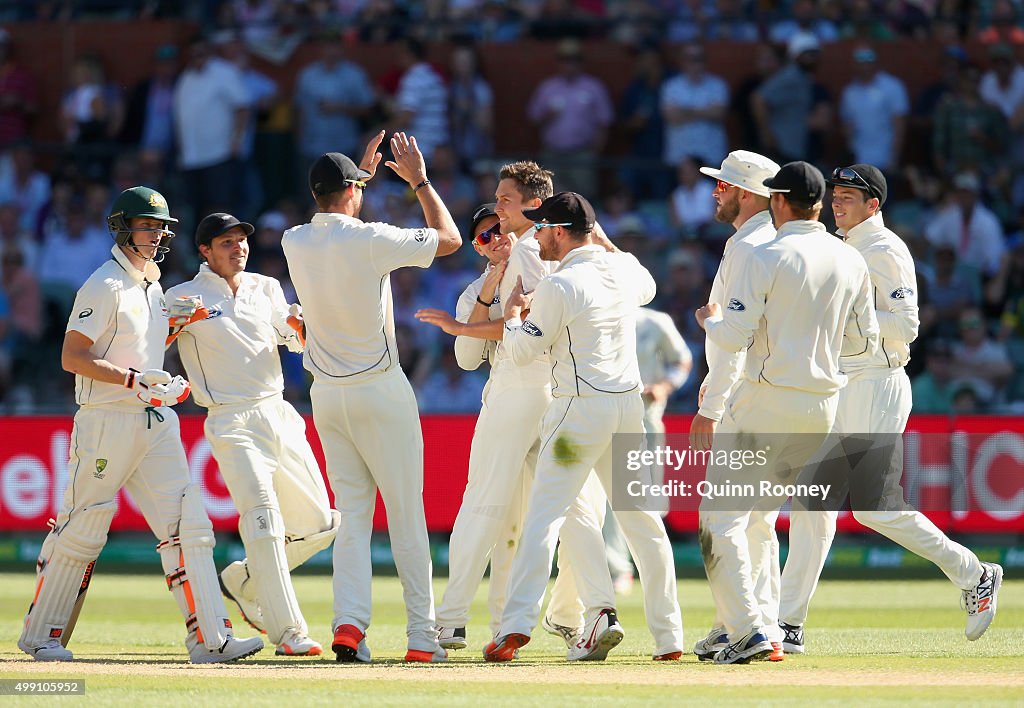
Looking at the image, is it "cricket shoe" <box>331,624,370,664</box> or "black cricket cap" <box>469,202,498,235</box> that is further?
"black cricket cap" <box>469,202,498,235</box>

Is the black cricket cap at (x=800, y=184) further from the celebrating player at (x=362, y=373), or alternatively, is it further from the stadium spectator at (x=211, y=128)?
the stadium spectator at (x=211, y=128)

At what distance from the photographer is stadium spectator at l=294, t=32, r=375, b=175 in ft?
59.4

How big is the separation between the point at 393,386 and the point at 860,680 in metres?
2.95

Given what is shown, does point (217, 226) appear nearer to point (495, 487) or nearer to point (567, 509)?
point (495, 487)

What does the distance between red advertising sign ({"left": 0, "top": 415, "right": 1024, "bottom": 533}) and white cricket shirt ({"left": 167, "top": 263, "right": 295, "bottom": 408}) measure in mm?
5655

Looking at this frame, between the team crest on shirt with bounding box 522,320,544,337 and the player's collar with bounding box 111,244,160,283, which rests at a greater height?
the player's collar with bounding box 111,244,160,283

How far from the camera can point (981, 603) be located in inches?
354

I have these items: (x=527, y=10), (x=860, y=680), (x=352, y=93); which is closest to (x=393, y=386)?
(x=860, y=680)

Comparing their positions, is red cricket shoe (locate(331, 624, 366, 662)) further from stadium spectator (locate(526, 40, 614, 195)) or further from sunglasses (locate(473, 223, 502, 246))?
stadium spectator (locate(526, 40, 614, 195))

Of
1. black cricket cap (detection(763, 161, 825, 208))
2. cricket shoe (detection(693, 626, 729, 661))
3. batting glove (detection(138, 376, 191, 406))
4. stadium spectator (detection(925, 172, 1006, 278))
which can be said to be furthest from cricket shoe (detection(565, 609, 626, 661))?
stadium spectator (detection(925, 172, 1006, 278))

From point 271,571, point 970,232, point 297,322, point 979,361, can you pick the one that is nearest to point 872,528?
point 271,571

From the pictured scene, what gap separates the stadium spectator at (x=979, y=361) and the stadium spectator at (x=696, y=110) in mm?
3614

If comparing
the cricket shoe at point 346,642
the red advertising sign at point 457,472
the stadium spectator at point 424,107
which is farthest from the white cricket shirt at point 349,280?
the stadium spectator at point 424,107

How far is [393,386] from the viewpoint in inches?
335
